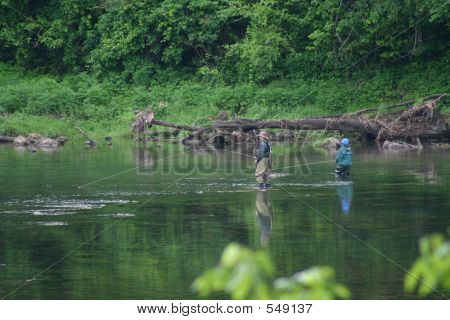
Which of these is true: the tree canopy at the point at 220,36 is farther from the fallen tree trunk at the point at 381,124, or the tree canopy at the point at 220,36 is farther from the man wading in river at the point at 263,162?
the man wading in river at the point at 263,162

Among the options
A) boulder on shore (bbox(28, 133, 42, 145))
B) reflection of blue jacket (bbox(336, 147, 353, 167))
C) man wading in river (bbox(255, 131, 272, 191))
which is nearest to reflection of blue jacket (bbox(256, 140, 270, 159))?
man wading in river (bbox(255, 131, 272, 191))

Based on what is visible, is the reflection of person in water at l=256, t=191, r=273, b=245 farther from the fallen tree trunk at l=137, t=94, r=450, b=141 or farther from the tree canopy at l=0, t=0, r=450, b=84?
the tree canopy at l=0, t=0, r=450, b=84

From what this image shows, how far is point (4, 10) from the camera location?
170 ft

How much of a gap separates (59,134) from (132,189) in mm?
19817

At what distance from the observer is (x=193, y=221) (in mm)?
17438

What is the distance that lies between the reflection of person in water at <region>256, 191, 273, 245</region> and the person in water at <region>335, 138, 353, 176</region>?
298 cm

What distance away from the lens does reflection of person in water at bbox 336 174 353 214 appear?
19.0 metres

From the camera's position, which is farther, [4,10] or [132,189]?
[4,10]

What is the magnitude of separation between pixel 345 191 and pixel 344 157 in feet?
7.86

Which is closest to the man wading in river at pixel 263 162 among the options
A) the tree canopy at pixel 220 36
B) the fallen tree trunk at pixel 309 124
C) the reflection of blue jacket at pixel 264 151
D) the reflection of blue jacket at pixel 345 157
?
the reflection of blue jacket at pixel 264 151
